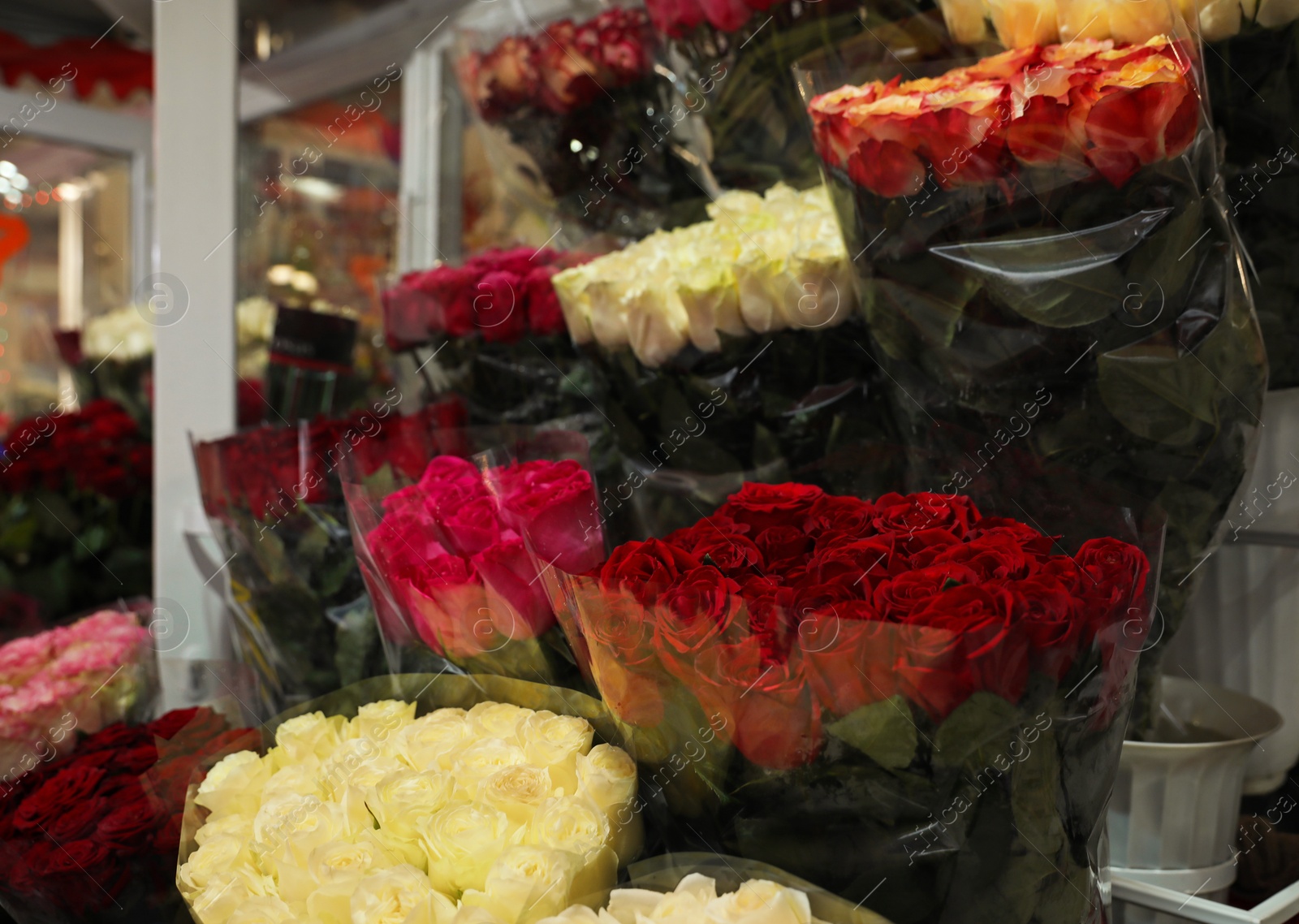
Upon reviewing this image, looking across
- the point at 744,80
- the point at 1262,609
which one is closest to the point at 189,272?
the point at 744,80

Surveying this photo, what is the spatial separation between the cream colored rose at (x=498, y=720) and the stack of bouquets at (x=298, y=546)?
348mm

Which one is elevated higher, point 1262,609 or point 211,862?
point 211,862

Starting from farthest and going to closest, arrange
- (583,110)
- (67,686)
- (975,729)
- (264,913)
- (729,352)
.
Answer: (583,110), (67,686), (729,352), (264,913), (975,729)

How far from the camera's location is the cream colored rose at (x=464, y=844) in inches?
23.7

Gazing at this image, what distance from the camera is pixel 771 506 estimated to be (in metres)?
0.70

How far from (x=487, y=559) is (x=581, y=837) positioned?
0.74ft

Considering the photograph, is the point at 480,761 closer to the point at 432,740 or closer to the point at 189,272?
the point at 432,740

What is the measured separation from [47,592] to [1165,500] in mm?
1932

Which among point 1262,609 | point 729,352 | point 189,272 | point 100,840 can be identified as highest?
point 189,272

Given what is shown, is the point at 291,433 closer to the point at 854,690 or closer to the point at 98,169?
the point at 854,690

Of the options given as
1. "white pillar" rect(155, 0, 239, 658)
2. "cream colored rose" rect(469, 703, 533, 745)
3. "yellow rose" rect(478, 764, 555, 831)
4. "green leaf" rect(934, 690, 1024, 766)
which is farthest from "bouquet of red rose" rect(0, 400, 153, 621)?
"green leaf" rect(934, 690, 1024, 766)

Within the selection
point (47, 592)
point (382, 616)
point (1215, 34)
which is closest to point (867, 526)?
point (382, 616)

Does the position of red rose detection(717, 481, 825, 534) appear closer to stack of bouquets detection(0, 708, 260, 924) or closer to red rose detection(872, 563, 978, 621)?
red rose detection(872, 563, 978, 621)

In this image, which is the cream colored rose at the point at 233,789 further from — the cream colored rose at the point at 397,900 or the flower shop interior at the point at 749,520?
the cream colored rose at the point at 397,900
